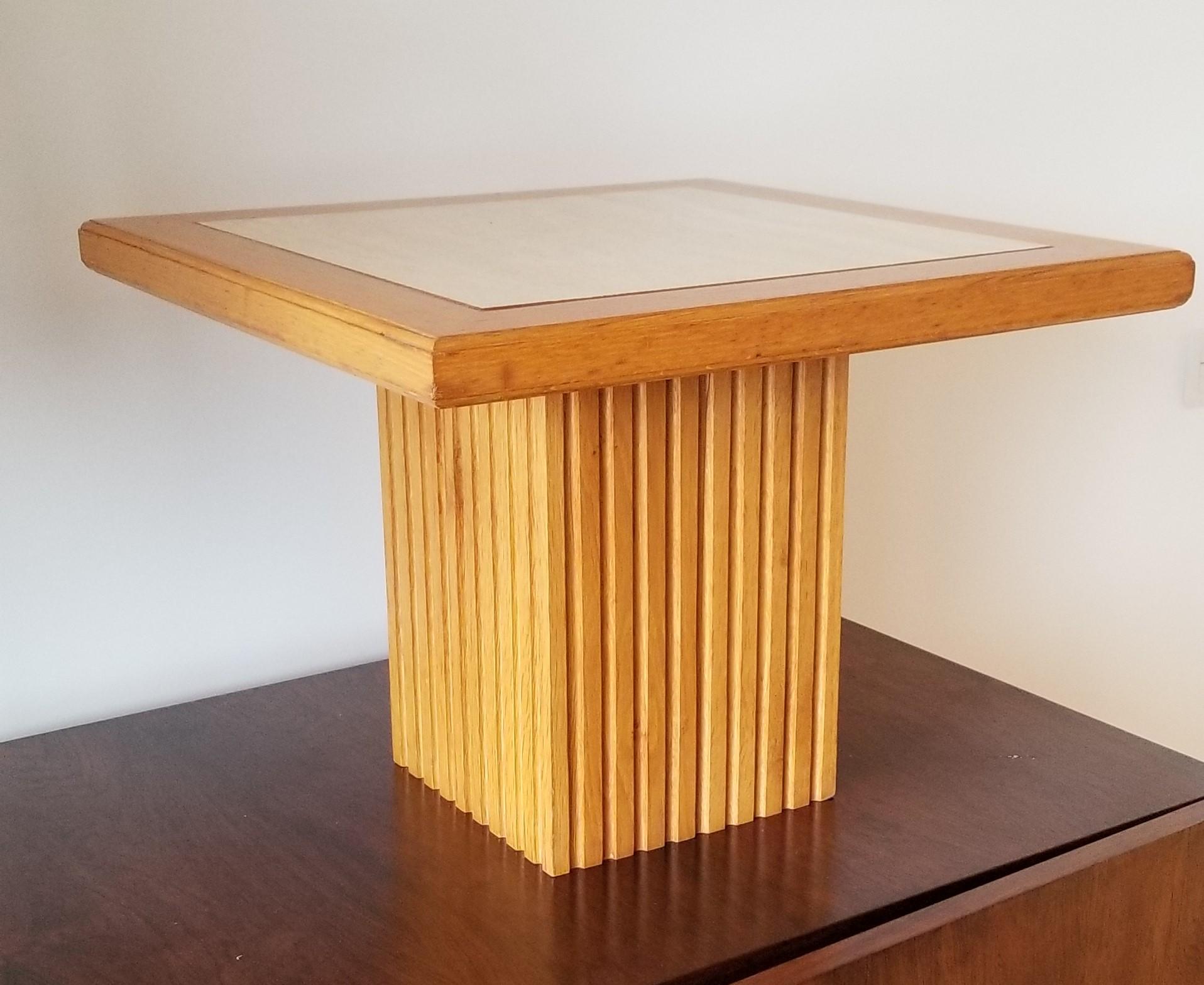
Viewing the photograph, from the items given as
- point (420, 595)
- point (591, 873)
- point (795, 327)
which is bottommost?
point (591, 873)

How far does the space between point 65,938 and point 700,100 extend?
2.67 feet

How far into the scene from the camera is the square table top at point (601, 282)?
0.60 meters

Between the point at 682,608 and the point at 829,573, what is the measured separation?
0.35ft

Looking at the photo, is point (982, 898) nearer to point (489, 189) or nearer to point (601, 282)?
point (601, 282)

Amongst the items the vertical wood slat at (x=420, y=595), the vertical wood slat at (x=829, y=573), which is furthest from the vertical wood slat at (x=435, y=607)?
the vertical wood slat at (x=829, y=573)

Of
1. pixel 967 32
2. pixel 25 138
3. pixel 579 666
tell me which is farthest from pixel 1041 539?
pixel 25 138

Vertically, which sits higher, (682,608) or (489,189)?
(489,189)

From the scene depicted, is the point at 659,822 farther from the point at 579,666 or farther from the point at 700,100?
the point at 700,100

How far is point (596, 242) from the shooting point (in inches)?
32.1

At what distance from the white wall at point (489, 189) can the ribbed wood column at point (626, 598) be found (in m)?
0.25

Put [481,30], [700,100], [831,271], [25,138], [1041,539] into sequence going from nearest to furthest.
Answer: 1. [831,271]
2. [25,138]
3. [481,30]
4. [700,100]
5. [1041,539]

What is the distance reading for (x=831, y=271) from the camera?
0.73 meters

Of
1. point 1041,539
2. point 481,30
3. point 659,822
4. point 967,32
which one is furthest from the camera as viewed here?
point 1041,539

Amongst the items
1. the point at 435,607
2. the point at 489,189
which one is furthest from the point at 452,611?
the point at 489,189
